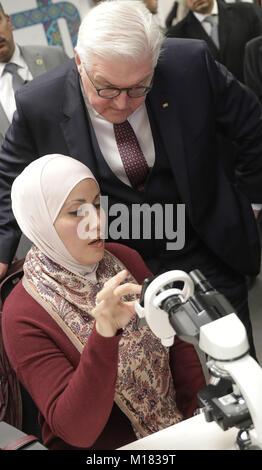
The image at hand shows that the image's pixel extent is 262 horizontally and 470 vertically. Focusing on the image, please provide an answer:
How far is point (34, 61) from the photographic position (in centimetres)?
343

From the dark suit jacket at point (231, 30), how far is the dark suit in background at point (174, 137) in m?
2.01

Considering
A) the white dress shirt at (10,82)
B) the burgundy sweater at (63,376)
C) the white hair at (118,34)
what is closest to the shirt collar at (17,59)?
the white dress shirt at (10,82)

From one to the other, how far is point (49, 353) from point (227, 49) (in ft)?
9.88

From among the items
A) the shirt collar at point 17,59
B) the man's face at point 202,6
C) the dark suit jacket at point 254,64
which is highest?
the shirt collar at point 17,59

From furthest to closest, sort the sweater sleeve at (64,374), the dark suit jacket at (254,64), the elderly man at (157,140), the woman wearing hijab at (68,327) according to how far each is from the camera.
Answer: the dark suit jacket at (254,64) → the elderly man at (157,140) → the woman wearing hijab at (68,327) → the sweater sleeve at (64,374)

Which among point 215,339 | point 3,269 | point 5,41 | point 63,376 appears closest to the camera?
point 215,339

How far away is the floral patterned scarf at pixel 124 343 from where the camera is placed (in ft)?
5.26

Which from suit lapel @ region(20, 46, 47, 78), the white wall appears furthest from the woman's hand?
the white wall

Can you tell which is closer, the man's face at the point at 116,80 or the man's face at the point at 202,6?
the man's face at the point at 116,80

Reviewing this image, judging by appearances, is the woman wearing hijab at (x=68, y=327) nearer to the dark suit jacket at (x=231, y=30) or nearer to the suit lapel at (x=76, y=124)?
the suit lapel at (x=76, y=124)

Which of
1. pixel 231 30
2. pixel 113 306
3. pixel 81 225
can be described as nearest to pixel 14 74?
pixel 231 30

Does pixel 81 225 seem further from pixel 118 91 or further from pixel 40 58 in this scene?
pixel 40 58

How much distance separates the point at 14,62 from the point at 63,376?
2.40 meters

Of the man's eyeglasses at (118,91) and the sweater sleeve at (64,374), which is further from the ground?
the man's eyeglasses at (118,91)
